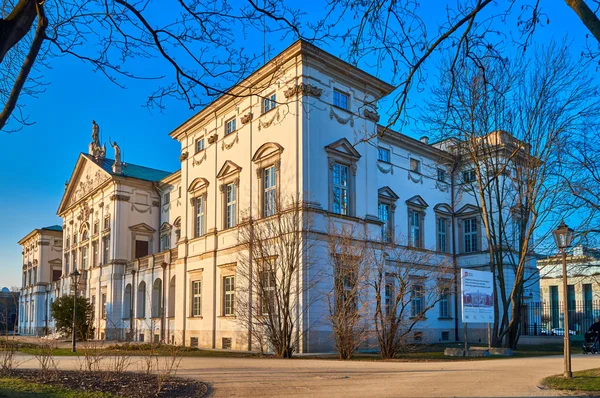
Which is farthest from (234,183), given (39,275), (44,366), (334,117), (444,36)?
(39,275)

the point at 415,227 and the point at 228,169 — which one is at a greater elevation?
the point at 228,169

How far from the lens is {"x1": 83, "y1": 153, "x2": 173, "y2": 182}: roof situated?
50594 millimetres

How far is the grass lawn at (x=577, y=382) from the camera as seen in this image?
39.7 feet

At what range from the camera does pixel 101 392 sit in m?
10.5

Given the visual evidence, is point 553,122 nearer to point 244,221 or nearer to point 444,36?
point 244,221

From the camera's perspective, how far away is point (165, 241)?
48438 millimetres

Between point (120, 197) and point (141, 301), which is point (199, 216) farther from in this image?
point (120, 197)

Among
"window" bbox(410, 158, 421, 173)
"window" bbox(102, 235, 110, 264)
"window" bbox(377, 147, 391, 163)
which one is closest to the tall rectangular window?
"window" bbox(377, 147, 391, 163)

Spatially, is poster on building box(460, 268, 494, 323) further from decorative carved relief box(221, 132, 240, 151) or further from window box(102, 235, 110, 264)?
window box(102, 235, 110, 264)

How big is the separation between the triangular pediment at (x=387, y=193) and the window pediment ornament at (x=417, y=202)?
1673 millimetres

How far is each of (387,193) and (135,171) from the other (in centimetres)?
2745

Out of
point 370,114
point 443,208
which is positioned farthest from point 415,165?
point 370,114

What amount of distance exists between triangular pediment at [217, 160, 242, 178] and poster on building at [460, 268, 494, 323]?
13.4 meters

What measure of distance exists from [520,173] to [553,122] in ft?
8.66
